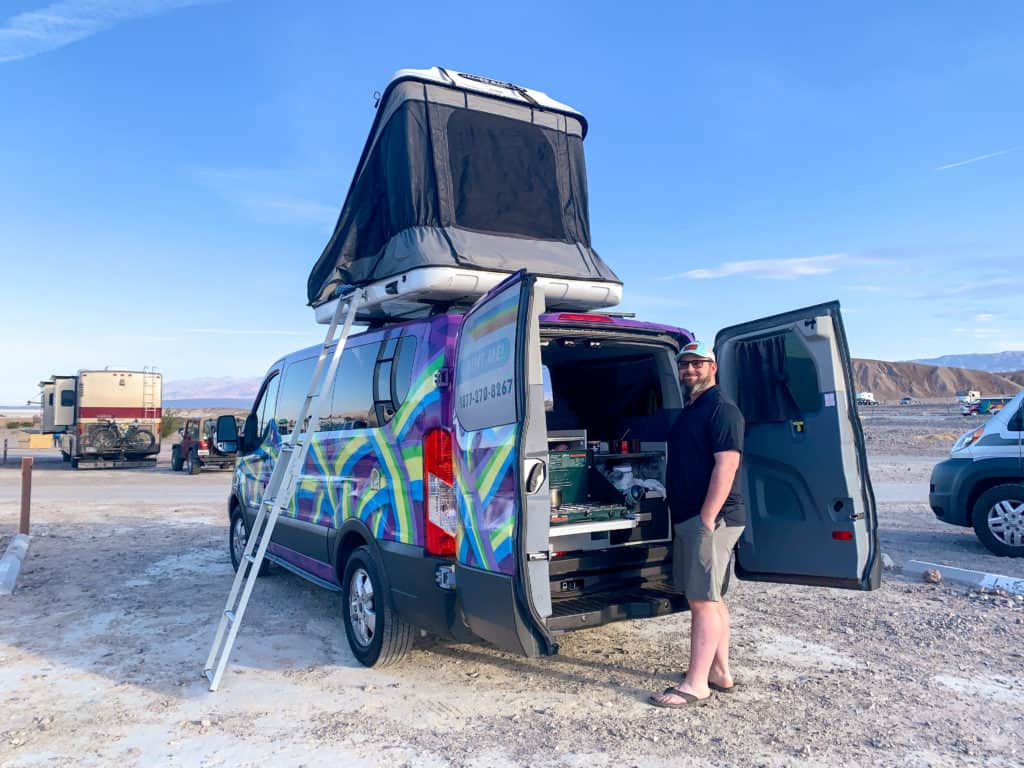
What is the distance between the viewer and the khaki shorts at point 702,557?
4.48 meters

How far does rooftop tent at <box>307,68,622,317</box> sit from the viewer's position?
19.1 ft

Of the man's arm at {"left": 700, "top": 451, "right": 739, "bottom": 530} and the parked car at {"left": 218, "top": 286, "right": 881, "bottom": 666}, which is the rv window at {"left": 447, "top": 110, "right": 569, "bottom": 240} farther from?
the man's arm at {"left": 700, "top": 451, "right": 739, "bottom": 530}

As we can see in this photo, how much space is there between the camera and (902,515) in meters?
11.7

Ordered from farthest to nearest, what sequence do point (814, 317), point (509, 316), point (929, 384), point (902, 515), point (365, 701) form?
point (929, 384), point (902, 515), point (814, 317), point (365, 701), point (509, 316)

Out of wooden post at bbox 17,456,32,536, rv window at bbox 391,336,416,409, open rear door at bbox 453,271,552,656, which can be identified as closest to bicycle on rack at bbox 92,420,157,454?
wooden post at bbox 17,456,32,536

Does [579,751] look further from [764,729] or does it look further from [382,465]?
[382,465]

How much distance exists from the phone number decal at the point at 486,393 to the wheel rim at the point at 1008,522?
6.82 meters

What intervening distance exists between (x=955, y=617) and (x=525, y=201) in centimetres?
464

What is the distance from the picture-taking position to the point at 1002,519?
8.45 meters

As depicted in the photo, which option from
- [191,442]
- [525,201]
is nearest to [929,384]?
[191,442]

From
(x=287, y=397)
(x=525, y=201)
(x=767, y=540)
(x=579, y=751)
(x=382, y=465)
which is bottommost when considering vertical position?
(x=579, y=751)

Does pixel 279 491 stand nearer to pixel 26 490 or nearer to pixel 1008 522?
pixel 26 490

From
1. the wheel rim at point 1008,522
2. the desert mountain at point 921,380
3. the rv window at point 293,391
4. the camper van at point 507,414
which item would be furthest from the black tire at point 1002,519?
the desert mountain at point 921,380

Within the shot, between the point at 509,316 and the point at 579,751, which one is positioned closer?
the point at 579,751
